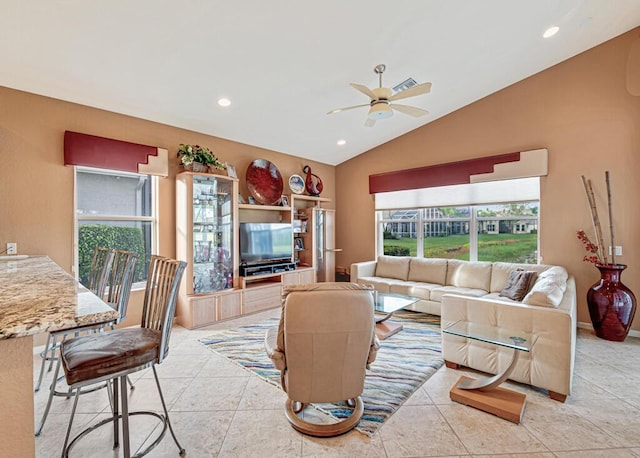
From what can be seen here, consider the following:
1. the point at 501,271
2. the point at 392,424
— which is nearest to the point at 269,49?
the point at 392,424

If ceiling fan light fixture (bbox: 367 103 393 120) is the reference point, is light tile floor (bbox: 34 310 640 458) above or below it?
below

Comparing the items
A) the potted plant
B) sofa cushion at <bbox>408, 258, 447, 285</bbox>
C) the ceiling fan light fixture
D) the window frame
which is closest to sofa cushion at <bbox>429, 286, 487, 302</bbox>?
sofa cushion at <bbox>408, 258, 447, 285</bbox>

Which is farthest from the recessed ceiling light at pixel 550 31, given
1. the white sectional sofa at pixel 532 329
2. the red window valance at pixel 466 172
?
the white sectional sofa at pixel 532 329

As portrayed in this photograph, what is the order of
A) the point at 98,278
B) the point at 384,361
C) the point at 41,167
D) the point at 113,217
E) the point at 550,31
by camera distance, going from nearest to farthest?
the point at 98,278
the point at 384,361
the point at 41,167
the point at 550,31
the point at 113,217

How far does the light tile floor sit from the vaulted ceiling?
2860 mm

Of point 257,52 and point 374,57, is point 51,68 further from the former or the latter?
point 374,57

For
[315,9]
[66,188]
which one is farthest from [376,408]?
[66,188]

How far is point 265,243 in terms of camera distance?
4.92 m

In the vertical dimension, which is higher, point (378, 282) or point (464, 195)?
point (464, 195)

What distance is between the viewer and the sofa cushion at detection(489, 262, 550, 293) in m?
4.12

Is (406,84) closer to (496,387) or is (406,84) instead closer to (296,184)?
(296,184)

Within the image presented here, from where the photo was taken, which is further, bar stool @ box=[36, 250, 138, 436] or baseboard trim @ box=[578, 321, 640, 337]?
baseboard trim @ box=[578, 321, 640, 337]

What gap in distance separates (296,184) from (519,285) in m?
3.80

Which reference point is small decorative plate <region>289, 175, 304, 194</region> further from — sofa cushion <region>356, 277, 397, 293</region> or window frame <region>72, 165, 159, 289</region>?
window frame <region>72, 165, 159, 289</region>
